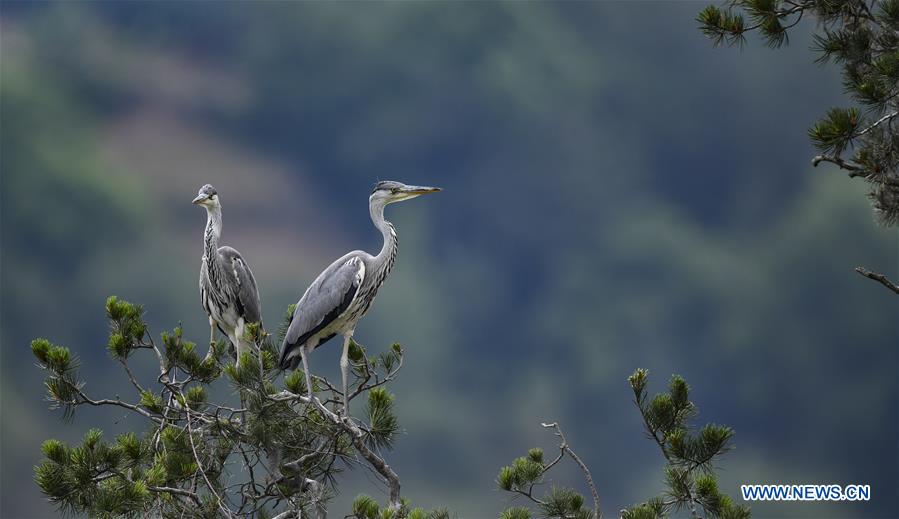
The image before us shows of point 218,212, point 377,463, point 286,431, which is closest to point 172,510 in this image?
point 286,431

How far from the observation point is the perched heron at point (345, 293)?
689 centimetres

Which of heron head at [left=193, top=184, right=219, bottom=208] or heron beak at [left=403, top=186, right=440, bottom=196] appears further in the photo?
heron head at [left=193, top=184, right=219, bottom=208]

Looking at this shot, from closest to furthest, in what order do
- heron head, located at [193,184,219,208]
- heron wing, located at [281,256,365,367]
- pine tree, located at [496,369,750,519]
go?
pine tree, located at [496,369,750,519]
heron wing, located at [281,256,365,367]
heron head, located at [193,184,219,208]

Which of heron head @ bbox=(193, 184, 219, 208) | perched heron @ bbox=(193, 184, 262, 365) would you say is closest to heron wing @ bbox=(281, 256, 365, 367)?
perched heron @ bbox=(193, 184, 262, 365)

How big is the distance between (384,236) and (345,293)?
68cm

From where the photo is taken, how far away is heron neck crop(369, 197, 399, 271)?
739 centimetres

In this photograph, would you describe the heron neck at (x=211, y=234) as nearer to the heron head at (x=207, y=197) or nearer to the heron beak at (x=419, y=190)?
the heron head at (x=207, y=197)

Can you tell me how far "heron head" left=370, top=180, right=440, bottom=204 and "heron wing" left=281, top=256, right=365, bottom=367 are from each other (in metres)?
0.58

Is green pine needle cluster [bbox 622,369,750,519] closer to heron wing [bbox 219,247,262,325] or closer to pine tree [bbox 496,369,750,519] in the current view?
pine tree [bbox 496,369,750,519]

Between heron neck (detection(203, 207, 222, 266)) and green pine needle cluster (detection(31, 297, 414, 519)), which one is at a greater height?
heron neck (detection(203, 207, 222, 266))

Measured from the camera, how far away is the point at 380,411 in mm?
5832

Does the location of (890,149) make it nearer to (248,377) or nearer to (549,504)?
(549,504)

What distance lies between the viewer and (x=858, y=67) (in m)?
6.18

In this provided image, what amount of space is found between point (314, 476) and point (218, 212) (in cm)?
253
